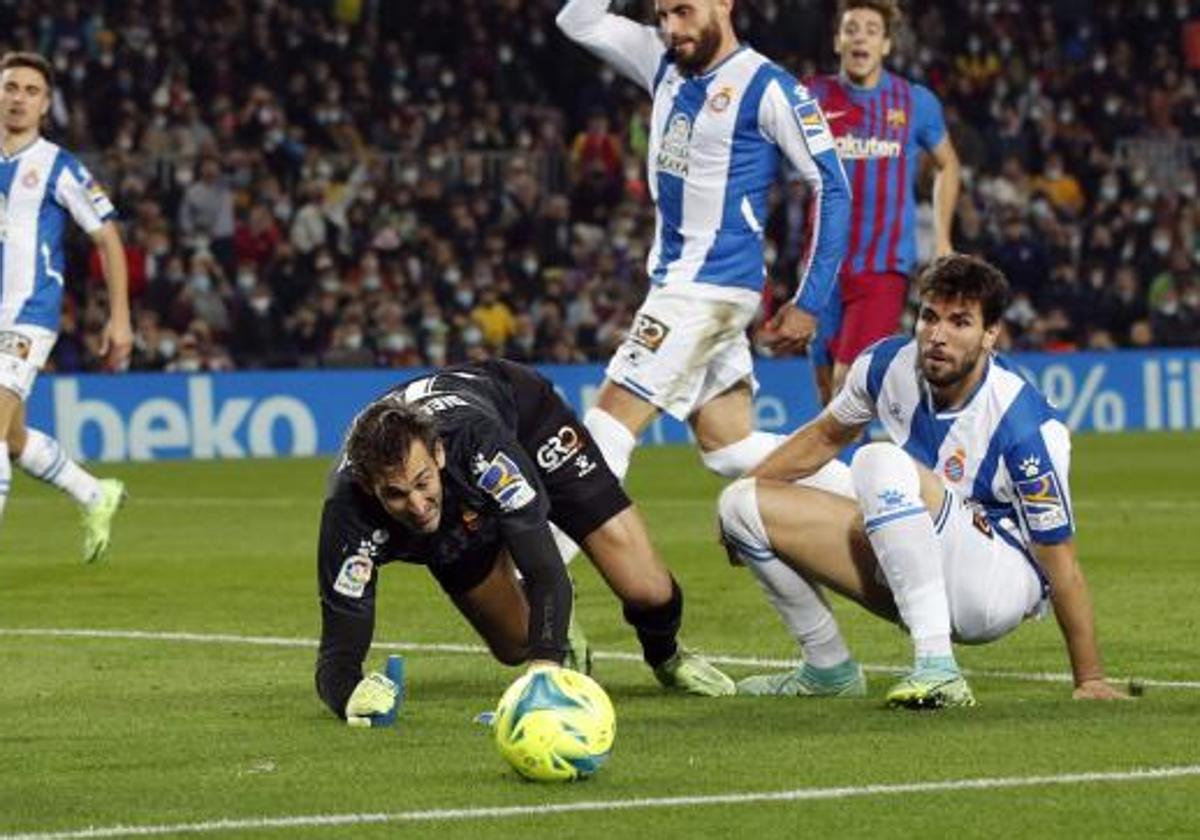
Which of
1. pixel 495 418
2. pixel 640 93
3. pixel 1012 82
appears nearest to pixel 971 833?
pixel 495 418

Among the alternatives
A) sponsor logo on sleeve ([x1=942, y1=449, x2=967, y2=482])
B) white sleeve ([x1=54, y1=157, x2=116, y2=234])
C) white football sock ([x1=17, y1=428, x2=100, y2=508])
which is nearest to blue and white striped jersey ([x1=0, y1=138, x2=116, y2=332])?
white sleeve ([x1=54, y1=157, x2=116, y2=234])

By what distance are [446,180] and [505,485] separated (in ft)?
68.3

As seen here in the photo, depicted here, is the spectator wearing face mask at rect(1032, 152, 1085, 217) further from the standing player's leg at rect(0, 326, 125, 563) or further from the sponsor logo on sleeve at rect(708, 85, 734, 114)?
the sponsor logo on sleeve at rect(708, 85, 734, 114)

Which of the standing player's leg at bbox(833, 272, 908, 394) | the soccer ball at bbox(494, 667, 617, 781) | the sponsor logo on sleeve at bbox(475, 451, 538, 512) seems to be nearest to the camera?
the soccer ball at bbox(494, 667, 617, 781)

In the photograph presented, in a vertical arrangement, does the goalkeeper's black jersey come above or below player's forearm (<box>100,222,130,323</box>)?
above

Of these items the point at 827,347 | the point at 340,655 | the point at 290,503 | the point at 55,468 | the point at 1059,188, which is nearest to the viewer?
the point at 340,655

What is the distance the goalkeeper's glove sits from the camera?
7.84m

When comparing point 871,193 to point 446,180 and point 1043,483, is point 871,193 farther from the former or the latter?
point 446,180

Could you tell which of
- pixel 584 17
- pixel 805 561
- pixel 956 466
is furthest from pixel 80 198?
pixel 956 466

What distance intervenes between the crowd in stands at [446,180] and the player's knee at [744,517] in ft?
50.9

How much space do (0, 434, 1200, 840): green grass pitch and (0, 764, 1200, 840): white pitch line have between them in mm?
18

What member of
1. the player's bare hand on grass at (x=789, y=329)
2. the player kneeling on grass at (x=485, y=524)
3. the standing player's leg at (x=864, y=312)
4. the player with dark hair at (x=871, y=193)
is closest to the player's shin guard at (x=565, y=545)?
the player kneeling on grass at (x=485, y=524)

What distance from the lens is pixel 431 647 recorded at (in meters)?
10.3

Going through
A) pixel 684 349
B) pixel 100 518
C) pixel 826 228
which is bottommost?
pixel 100 518
